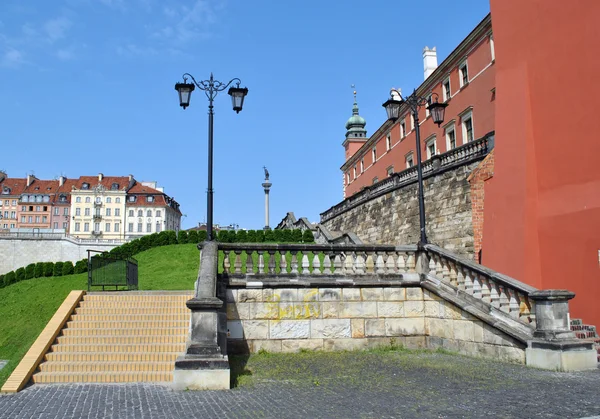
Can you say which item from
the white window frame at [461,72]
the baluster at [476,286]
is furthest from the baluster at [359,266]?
the white window frame at [461,72]

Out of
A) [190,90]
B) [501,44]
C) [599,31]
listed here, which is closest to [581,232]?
[599,31]

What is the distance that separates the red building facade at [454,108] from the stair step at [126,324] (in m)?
18.5

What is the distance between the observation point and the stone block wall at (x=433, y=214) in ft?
67.1

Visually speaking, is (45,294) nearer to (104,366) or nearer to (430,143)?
(104,366)

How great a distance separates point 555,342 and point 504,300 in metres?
1.45

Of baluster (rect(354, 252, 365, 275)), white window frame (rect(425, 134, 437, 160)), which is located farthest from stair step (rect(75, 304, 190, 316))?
white window frame (rect(425, 134, 437, 160))

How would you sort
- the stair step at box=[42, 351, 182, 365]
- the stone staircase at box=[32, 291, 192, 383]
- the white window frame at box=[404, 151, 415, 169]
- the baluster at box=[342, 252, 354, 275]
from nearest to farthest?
1. the stone staircase at box=[32, 291, 192, 383]
2. the stair step at box=[42, 351, 182, 365]
3. the baluster at box=[342, 252, 354, 275]
4. the white window frame at box=[404, 151, 415, 169]

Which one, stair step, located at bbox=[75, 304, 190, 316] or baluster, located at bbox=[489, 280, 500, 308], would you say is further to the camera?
stair step, located at bbox=[75, 304, 190, 316]

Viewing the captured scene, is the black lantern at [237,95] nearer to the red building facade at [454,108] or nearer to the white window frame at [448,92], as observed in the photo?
the red building facade at [454,108]

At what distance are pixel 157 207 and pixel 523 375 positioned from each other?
9380cm

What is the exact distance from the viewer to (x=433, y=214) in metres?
22.8

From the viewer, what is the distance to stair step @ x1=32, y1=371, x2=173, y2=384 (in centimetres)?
904

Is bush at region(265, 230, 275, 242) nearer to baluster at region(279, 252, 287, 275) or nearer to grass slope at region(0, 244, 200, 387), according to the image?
grass slope at region(0, 244, 200, 387)

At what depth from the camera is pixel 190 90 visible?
12.7 m
